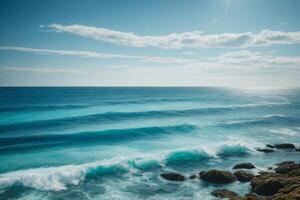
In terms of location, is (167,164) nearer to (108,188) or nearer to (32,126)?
(108,188)

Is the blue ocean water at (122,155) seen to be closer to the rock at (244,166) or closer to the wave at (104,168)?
the wave at (104,168)

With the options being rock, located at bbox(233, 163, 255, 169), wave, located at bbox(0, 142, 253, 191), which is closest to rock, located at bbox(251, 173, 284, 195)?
rock, located at bbox(233, 163, 255, 169)

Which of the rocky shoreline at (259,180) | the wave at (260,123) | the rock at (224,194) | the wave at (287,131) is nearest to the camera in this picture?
the rocky shoreline at (259,180)

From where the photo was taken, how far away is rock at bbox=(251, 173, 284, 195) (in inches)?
731

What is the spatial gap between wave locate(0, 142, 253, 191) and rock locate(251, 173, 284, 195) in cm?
836

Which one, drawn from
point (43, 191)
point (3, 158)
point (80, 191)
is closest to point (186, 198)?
point (80, 191)

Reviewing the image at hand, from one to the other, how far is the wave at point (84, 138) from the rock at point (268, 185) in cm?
2085

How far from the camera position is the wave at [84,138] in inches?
1326

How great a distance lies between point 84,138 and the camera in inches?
1503

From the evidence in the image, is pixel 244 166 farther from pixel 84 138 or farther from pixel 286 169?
pixel 84 138

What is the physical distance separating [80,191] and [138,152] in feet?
39.7

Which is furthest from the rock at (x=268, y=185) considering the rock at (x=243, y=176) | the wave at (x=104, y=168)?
the wave at (x=104, y=168)

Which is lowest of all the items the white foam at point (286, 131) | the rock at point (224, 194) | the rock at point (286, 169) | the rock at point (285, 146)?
the white foam at point (286, 131)

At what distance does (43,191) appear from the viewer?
64.1ft
